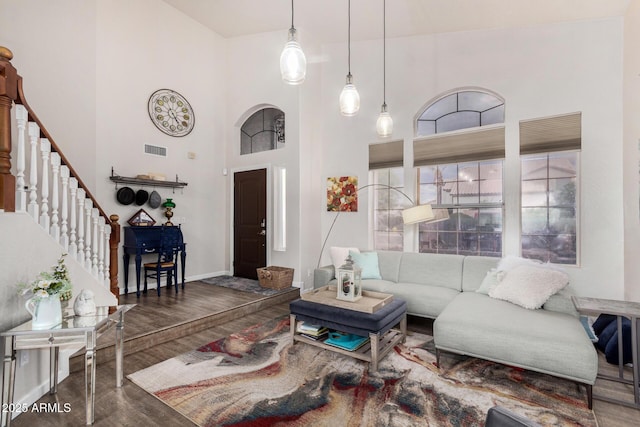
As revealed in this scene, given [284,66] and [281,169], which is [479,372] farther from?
[281,169]

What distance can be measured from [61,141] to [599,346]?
6.42 meters

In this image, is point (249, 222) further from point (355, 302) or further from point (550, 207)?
point (550, 207)

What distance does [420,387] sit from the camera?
236 cm

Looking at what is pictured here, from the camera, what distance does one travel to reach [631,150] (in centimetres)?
307

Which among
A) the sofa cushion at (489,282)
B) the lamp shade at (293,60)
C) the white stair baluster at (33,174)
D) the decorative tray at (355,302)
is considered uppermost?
the lamp shade at (293,60)

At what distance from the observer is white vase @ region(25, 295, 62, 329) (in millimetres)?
1908

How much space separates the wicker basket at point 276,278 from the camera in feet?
15.5

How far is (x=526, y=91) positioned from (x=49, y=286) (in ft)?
16.5

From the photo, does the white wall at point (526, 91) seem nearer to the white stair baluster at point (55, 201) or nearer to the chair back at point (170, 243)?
the chair back at point (170, 243)

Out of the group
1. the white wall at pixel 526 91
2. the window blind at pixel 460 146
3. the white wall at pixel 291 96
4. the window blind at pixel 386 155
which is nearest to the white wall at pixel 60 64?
the white wall at pixel 291 96

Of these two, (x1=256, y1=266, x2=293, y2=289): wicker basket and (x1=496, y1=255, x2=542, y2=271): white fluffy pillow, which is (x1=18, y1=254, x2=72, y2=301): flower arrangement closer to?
(x1=256, y1=266, x2=293, y2=289): wicker basket

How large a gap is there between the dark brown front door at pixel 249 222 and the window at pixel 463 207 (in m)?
2.62

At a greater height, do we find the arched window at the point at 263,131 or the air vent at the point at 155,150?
the arched window at the point at 263,131

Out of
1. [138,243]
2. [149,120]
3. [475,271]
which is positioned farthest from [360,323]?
[149,120]
